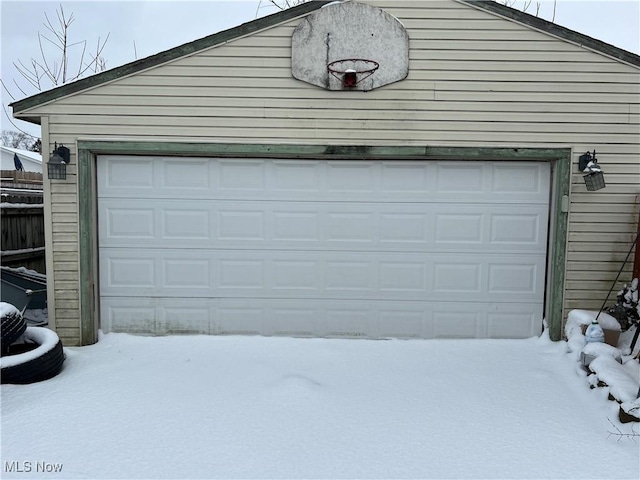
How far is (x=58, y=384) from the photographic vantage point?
4.20m

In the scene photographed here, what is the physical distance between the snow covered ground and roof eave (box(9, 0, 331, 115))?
280 centimetres

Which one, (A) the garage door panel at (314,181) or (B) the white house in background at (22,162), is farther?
(B) the white house in background at (22,162)

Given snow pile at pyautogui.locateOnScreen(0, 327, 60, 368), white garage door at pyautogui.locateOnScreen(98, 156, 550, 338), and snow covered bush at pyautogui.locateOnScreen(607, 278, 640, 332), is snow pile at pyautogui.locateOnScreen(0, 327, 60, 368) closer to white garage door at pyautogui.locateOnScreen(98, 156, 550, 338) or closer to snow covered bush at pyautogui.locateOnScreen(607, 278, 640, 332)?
white garage door at pyautogui.locateOnScreen(98, 156, 550, 338)

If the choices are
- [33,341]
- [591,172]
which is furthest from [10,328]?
[591,172]

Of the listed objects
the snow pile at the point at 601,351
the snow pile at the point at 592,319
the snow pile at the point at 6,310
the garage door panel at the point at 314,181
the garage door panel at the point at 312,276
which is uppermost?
the garage door panel at the point at 314,181

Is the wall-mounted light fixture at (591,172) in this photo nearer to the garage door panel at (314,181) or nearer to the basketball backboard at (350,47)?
the garage door panel at (314,181)

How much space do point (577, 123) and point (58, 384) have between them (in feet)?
19.7

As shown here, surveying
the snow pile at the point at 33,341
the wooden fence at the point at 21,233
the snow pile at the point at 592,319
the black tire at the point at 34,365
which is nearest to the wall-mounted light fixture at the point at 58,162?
the snow pile at the point at 33,341

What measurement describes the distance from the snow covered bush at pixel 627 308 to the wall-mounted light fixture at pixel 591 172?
1135 mm

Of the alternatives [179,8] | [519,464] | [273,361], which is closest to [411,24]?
[273,361]

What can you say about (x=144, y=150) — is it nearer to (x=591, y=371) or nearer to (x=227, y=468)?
(x=227, y=468)

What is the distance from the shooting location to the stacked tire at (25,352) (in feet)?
13.5

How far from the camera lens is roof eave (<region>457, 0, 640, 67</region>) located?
493 cm

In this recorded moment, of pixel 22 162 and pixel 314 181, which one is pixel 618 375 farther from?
pixel 22 162
